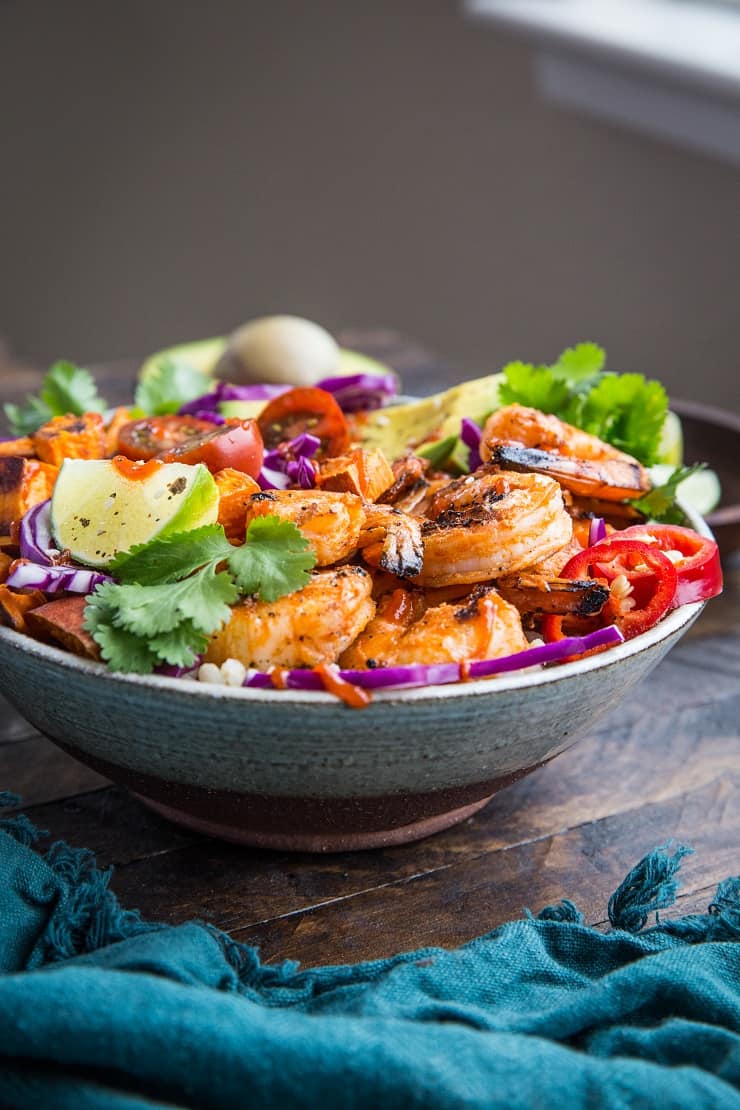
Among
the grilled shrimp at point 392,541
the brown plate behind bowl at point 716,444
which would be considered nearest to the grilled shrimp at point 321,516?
the grilled shrimp at point 392,541

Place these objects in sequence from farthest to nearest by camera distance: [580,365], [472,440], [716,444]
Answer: [716,444] < [580,365] < [472,440]

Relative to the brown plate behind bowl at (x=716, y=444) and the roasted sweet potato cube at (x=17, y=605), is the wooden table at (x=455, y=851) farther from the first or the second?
the brown plate behind bowl at (x=716, y=444)

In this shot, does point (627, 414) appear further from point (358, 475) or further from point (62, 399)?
point (62, 399)

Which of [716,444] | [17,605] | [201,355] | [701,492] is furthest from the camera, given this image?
[201,355]

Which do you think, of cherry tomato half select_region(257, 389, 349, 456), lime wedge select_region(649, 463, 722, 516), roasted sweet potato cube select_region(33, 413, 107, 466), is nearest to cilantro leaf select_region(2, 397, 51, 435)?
roasted sweet potato cube select_region(33, 413, 107, 466)

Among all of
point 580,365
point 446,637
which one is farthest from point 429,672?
point 580,365

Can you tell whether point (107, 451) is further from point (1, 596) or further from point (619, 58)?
point (619, 58)

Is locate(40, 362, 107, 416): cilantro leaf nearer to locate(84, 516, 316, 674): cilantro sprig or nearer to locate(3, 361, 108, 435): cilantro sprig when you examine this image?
locate(3, 361, 108, 435): cilantro sprig
